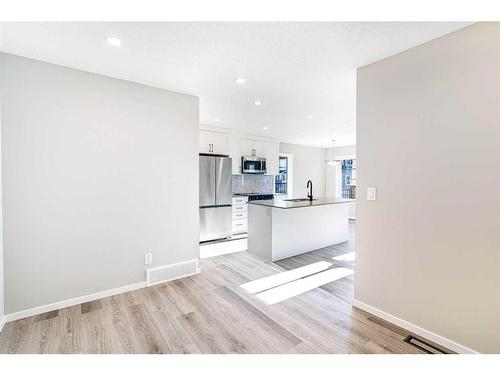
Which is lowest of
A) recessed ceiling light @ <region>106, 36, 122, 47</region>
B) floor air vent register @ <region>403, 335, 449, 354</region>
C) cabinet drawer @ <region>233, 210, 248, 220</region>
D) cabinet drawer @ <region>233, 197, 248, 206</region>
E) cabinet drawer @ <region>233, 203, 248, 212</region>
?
floor air vent register @ <region>403, 335, 449, 354</region>

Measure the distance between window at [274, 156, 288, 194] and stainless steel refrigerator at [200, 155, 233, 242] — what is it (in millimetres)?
2320

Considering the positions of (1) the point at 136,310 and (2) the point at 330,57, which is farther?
(1) the point at 136,310

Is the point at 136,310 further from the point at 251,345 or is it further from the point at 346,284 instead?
the point at 346,284

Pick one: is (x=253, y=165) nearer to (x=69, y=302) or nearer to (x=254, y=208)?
(x=254, y=208)

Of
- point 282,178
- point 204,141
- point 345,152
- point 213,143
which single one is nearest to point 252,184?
point 282,178

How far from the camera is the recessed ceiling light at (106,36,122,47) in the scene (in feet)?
6.18

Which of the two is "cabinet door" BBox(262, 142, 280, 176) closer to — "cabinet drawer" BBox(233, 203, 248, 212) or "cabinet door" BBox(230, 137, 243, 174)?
"cabinet door" BBox(230, 137, 243, 174)

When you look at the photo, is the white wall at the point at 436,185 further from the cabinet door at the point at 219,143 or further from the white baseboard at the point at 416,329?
the cabinet door at the point at 219,143

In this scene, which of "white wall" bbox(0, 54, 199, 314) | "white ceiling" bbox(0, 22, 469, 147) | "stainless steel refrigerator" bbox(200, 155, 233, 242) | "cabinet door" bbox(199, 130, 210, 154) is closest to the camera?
"white ceiling" bbox(0, 22, 469, 147)

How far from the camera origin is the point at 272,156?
646 centimetres

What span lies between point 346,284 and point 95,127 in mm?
3393

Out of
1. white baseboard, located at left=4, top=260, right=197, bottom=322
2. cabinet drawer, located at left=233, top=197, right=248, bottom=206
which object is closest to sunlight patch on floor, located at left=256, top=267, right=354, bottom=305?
white baseboard, located at left=4, top=260, right=197, bottom=322
